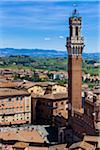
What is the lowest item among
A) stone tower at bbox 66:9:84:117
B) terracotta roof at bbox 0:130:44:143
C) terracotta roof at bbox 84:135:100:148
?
terracotta roof at bbox 0:130:44:143

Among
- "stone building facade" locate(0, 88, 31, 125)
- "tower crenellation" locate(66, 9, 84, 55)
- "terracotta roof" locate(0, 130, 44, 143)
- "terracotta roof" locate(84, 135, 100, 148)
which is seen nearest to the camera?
"terracotta roof" locate(84, 135, 100, 148)

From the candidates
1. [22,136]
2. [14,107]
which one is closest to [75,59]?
[22,136]

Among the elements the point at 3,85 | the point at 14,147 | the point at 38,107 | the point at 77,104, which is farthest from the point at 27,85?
the point at 14,147

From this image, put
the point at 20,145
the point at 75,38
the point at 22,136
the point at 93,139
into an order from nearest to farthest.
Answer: the point at 93,139 < the point at 20,145 < the point at 22,136 < the point at 75,38

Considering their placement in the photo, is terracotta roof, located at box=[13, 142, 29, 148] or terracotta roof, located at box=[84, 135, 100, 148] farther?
terracotta roof, located at box=[13, 142, 29, 148]

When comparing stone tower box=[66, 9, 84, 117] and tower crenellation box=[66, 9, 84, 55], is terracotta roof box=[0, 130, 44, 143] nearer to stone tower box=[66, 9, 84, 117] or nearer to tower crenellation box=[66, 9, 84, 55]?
stone tower box=[66, 9, 84, 117]

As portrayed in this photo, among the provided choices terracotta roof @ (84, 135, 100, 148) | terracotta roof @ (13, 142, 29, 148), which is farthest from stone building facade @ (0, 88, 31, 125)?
terracotta roof @ (84, 135, 100, 148)

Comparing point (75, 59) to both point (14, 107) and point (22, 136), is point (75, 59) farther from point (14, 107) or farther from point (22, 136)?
point (14, 107)
